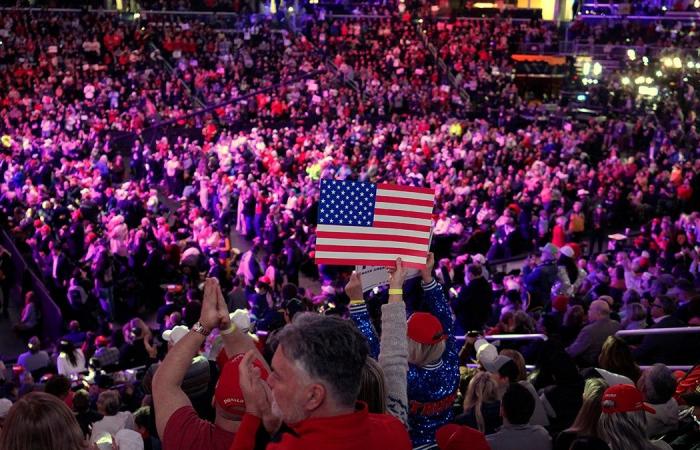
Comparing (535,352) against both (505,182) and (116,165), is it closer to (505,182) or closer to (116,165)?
(505,182)

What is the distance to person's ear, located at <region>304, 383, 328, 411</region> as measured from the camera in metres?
2.73

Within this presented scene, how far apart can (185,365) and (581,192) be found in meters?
15.7

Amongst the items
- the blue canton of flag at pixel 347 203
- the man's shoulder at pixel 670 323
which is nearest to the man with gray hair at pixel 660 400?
the blue canton of flag at pixel 347 203

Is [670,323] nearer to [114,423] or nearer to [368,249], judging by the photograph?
[368,249]

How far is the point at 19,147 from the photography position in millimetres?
23219

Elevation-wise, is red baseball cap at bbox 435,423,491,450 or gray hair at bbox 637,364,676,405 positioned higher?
red baseball cap at bbox 435,423,491,450

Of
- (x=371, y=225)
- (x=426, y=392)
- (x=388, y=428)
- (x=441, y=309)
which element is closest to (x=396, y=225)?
(x=371, y=225)

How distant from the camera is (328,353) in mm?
2742

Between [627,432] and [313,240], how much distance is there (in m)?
12.8

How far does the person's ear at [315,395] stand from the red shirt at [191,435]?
589 millimetres

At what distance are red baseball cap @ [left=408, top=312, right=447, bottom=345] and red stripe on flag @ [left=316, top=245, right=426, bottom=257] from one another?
37.3 inches

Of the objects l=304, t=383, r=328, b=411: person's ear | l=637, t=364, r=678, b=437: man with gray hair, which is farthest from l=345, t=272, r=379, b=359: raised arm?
l=637, t=364, r=678, b=437: man with gray hair

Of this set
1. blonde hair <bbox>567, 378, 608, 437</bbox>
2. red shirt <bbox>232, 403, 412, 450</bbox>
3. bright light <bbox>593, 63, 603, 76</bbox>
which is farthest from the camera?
bright light <bbox>593, 63, 603, 76</bbox>

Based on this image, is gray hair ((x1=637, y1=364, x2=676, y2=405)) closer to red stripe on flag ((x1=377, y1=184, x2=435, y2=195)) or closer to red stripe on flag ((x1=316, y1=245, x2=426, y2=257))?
red stripe on flag ((x1=316, y1=245, x2=426, y2=257))
